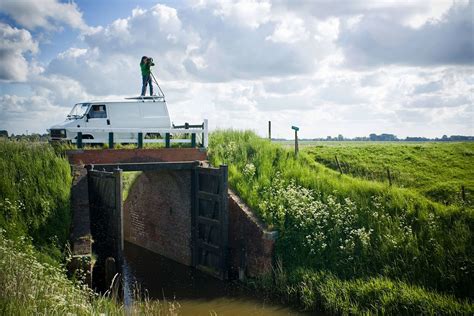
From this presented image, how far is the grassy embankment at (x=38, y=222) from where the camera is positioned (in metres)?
10.1

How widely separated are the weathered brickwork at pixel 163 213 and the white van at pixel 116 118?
7.62ft

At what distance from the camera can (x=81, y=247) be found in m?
13.6

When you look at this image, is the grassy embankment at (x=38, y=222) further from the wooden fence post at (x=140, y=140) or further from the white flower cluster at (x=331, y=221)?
the white flower cluster at (x=331, y=221)

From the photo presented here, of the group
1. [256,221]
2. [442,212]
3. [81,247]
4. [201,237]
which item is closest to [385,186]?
[442,212]

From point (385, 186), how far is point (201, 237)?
7.43m

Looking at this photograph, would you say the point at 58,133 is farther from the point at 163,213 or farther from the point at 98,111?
the point at 163,213

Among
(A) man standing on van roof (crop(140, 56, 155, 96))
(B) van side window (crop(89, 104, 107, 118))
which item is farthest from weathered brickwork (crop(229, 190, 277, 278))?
(A) man standing on van roof (crop(140, 56, 155, 96))

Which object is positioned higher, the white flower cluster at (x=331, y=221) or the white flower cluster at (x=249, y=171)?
the white flower cluster at (x=249, y=171)

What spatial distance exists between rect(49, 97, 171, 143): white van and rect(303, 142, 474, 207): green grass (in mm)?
9978

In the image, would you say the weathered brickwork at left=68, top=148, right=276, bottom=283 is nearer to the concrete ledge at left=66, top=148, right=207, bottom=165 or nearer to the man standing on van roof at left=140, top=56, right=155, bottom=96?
the concrete ledge at left=66, top=148, right=207, bottom=165

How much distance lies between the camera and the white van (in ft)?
56.6

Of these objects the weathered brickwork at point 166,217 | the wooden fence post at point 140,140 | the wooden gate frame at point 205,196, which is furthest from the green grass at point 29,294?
the wooden fence post at point 140,140

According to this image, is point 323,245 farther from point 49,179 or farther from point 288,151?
point 49,179

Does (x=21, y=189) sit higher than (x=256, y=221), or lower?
higher
